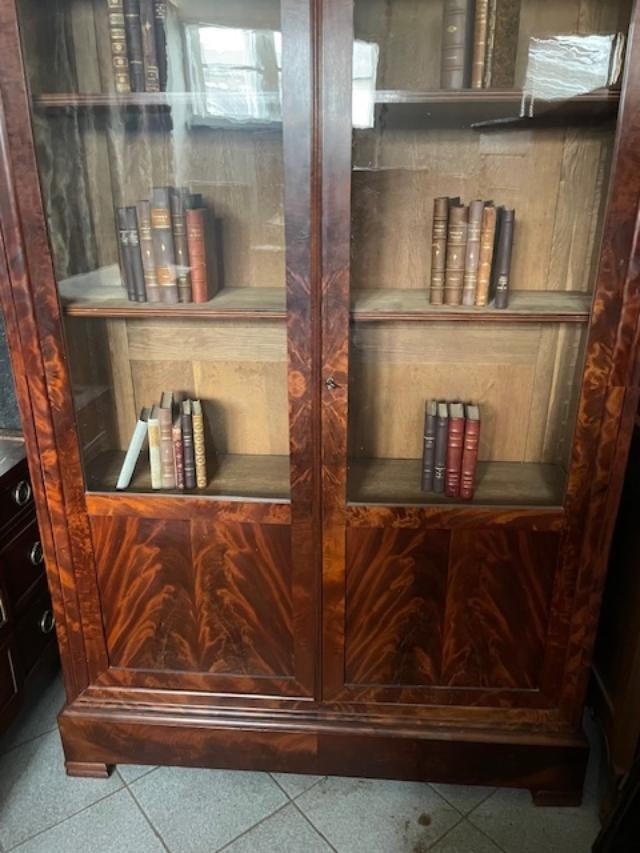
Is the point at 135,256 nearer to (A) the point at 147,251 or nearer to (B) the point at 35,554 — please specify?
(A) the point at 147,251

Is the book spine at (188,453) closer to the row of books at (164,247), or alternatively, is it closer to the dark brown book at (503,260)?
the row of books at (164,247)

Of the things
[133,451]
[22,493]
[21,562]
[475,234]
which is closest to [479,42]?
[475,234]

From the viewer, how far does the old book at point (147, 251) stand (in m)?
1.47

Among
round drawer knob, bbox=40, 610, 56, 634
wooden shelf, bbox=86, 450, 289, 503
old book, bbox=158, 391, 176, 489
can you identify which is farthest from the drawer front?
old book, bbox=158, 391, 176, 489

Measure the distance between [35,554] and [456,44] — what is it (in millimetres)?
1653

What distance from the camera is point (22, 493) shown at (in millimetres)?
1769

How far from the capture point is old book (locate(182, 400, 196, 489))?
1.61 meters

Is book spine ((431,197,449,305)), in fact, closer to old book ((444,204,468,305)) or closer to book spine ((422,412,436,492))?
old book ((444,204,468,305))

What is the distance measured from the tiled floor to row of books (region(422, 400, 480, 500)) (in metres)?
0.84

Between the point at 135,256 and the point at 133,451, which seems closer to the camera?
the point at 135,256

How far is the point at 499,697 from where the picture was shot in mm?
1659

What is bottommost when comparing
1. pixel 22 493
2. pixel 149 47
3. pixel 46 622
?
pixel 46 622

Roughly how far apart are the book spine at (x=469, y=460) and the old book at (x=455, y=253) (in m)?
0.31

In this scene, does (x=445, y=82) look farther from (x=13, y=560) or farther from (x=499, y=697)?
(x=13, y=560)
